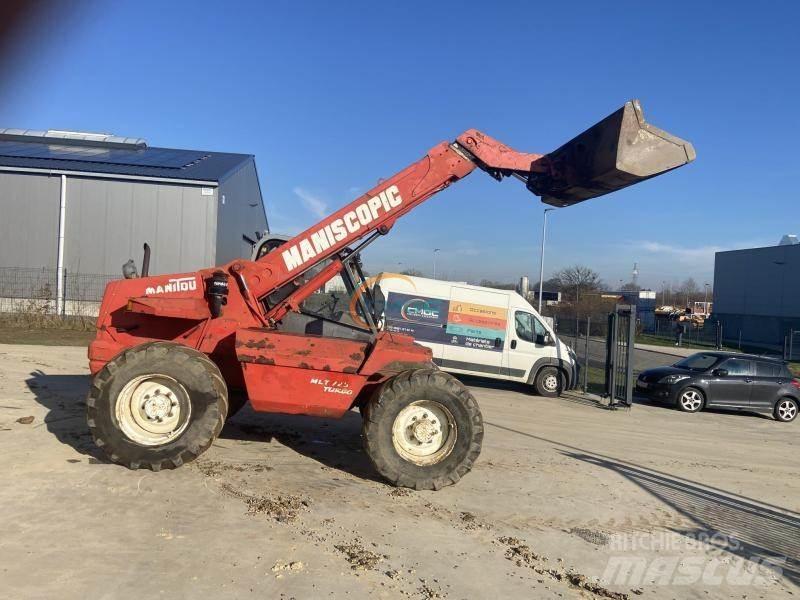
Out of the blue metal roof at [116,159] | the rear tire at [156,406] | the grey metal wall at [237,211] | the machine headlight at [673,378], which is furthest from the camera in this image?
the grey metal wall at [237,211]

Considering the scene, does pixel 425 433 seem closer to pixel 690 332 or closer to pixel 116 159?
pixel 116 159

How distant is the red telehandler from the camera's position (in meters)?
5.65

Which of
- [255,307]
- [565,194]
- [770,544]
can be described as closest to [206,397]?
[255,307]

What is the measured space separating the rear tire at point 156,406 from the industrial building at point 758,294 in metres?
43.2

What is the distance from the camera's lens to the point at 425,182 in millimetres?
6777

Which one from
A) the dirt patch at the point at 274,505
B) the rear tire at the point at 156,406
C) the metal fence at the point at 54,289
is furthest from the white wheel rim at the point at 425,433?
the metal fence at the point at 54,289

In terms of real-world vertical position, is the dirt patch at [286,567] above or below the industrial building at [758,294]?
below

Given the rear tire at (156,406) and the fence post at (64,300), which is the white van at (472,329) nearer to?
the rear tire at (156,406)

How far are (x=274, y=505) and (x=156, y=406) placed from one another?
165cm

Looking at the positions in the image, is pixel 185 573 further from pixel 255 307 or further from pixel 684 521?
pixel 684 521

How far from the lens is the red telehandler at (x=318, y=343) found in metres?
5.65

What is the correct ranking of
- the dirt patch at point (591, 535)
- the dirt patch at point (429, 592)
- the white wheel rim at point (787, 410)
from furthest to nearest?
the white wheel rim at point (787, 410), the dirt patch at point (591, 535), the dirt patch at point (429, 592)

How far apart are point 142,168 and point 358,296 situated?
21466 millimetres

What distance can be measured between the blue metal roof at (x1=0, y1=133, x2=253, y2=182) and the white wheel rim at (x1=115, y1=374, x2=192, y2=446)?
20.4 metres
